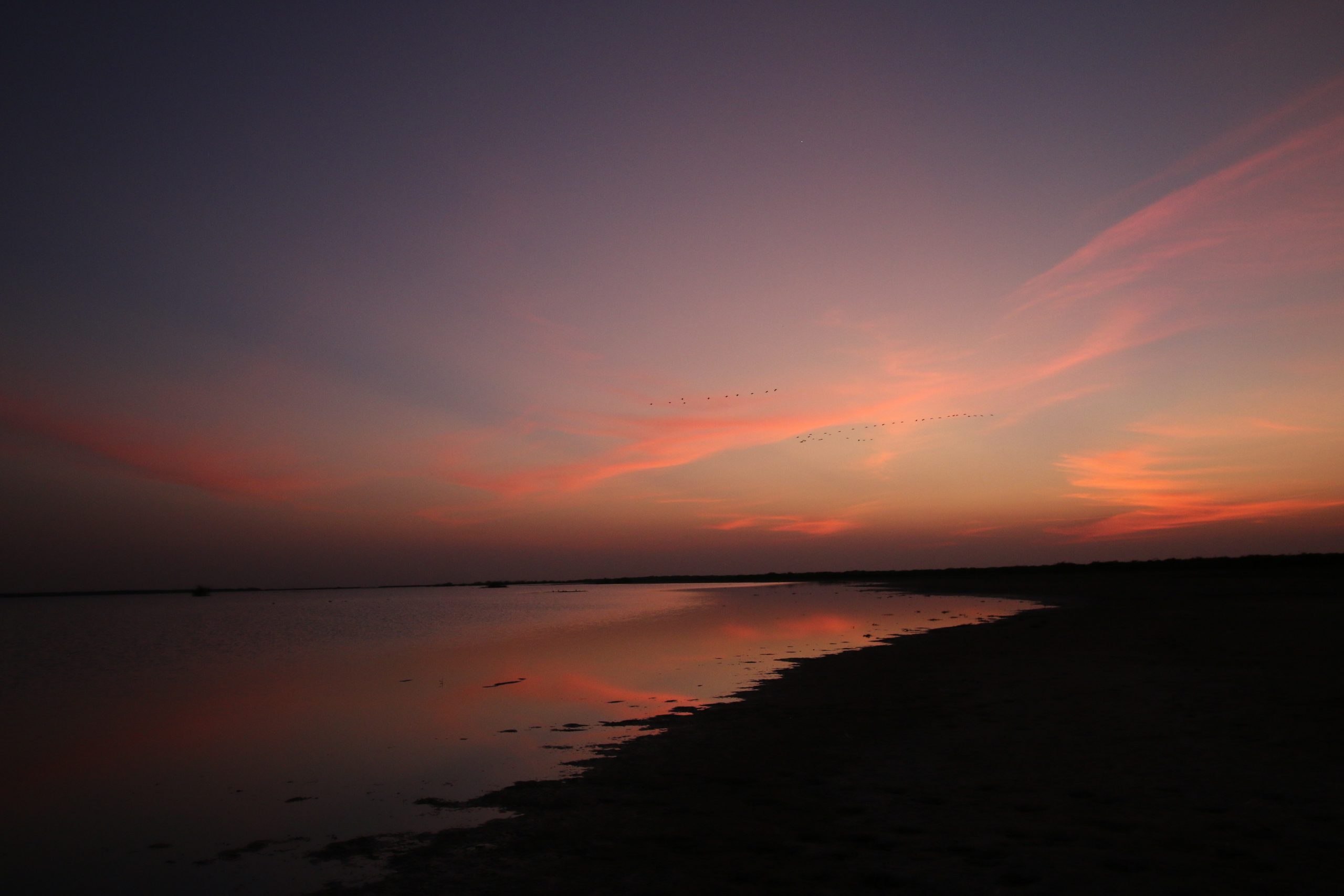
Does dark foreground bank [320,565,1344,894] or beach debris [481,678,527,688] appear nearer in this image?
dark foreground bank [320,565,1344,894]

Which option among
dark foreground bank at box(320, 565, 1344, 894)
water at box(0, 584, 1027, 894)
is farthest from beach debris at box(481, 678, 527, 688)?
dark foreground bank at box(320, 565, 1344, 894)

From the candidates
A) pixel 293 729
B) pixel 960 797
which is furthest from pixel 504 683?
pixel 960 797

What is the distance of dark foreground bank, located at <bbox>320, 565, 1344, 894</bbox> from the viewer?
23.7ft

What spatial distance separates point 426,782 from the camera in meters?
12.1

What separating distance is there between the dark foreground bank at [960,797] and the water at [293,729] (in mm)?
1701

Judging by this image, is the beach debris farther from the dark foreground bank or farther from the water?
the dark foreground bank

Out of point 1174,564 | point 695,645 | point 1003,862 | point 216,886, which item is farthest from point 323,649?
point 1174,564

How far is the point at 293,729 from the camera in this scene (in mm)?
17250

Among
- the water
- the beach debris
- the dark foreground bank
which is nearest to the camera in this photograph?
the dark foreground bank

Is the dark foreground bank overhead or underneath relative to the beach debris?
overhead

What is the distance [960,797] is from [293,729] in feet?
47.8

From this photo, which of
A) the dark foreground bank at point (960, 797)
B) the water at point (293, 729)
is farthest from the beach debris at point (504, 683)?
the dark foreground bank at point (960, 797)

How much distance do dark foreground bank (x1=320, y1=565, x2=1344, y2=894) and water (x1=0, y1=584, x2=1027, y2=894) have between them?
1.70 metres

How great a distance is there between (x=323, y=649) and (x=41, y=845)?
28771mm
